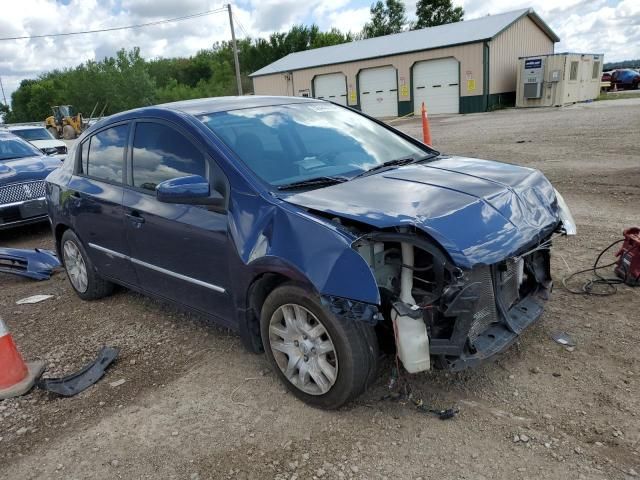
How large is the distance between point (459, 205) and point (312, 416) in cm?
145

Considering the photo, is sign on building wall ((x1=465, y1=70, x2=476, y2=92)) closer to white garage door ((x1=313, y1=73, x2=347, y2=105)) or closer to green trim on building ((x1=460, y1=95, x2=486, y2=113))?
green trim on building ((x1=460, y1=95, x2=486, y2=113))

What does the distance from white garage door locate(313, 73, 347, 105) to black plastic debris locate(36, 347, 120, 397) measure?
29.3 meters

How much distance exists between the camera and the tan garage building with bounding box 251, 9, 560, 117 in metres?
26.6

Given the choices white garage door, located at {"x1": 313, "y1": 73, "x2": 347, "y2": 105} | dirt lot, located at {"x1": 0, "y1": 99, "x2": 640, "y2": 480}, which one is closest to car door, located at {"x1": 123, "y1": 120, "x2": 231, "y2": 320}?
dirt lot, located at {"x1": 0, "y1": 99, "x2": 640, "y2": 480}

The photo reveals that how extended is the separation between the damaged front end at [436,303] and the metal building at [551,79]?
24.9m

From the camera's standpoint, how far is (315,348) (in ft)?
9.92

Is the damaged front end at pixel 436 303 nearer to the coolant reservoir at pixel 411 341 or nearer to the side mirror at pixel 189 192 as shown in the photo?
the coolant reservoir at pixel 411 341

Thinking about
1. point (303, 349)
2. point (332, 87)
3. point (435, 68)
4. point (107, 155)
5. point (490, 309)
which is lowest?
point (303, 349)

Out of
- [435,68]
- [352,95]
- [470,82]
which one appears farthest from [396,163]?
[352,95]

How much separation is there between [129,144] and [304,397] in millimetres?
2423

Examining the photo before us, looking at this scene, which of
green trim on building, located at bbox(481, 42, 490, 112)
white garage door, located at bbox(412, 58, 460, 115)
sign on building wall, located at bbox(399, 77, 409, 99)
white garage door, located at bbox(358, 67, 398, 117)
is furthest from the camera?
white garage door, located at bbox(358, 67, 398, 117)

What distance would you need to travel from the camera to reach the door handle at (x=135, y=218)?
3986 millimetres

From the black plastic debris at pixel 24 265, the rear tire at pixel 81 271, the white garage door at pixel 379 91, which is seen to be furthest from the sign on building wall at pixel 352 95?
the rear tire at pixel 81 271

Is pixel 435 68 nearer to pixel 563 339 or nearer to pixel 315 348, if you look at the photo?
pixel 563 339
